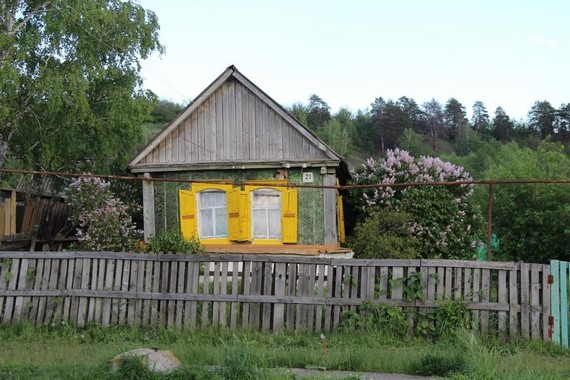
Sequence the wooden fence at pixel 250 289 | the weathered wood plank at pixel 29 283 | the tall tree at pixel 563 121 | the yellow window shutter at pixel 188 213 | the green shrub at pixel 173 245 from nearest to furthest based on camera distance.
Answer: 1. the wooden fence at pixel 250 289
2. the weathered wood plank at pixel 29 283
3. the green shrub at pixel 173 245
4. the yellow window shutter at pixel 188 213
5. the tall tree at pixel 563 121

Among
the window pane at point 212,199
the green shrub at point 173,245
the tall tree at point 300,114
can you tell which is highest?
the tall tree at point 300,114

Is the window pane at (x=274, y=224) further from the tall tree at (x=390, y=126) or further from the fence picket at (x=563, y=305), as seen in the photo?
the tall tree at (x=390, y=126)

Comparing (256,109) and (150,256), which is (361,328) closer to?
(150,256)

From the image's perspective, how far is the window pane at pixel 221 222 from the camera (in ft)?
52.5

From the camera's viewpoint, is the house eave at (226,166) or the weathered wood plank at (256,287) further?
the house eave at (226,166)

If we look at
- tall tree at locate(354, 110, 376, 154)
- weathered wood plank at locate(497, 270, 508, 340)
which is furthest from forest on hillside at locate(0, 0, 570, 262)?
tall tree at locate(354, 110, 376, 154)

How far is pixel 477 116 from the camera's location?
116 meters

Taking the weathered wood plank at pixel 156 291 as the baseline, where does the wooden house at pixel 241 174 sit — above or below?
A: above

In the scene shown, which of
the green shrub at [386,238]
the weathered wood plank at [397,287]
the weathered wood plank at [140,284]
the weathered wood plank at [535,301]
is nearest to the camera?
the weathered wood plank at [535,301]

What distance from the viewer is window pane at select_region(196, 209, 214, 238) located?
1609 centimetres

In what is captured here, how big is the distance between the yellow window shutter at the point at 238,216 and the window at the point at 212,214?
249mm

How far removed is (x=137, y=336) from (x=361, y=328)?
334 cm

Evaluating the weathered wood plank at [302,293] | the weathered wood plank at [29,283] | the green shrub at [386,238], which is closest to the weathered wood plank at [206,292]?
the weathered wood plank at [302,293]

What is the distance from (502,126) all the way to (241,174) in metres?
95.4
